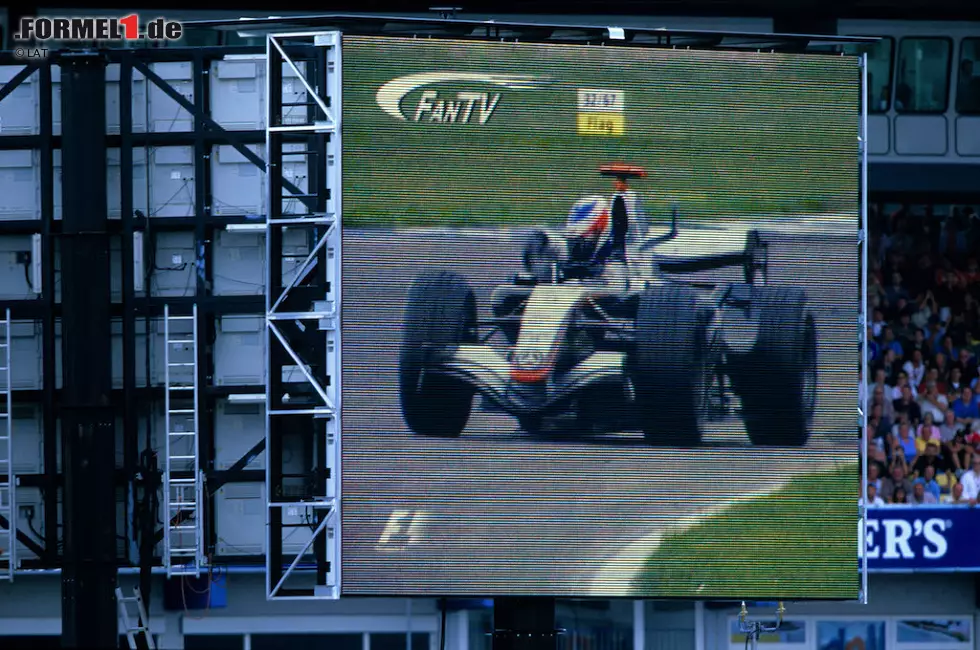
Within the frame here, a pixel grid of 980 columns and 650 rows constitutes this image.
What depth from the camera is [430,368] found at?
11.6 m

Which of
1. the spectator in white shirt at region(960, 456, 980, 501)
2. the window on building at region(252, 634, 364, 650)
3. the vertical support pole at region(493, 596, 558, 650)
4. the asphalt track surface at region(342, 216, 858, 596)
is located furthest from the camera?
the window on building at region(252, 634, 364, 650)

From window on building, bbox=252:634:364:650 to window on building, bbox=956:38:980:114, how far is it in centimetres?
1132

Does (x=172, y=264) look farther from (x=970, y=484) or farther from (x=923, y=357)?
(x=923, y=357)

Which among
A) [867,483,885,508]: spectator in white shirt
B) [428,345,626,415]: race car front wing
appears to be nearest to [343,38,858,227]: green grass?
[428,345,626,415]: race car front wing

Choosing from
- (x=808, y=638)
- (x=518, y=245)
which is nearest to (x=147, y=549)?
(x=518, y=245)

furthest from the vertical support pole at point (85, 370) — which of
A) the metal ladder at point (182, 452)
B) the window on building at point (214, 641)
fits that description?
→ the window on building at point (214, 641)

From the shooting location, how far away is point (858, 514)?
11961 mm

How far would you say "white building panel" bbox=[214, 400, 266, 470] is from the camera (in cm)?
1264

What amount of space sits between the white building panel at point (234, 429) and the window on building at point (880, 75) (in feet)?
37.5

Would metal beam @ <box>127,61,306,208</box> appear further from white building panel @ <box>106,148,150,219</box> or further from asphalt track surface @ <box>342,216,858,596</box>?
asphalt track surface @ <box>342,216,858,596</box>

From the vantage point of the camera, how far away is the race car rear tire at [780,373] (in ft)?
38.8

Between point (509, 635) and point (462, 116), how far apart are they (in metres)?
4.35

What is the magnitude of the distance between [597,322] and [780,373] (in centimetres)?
158

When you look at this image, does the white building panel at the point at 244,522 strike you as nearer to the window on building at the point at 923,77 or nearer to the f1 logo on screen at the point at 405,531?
the f1 logo on screen at the point at 405,531
